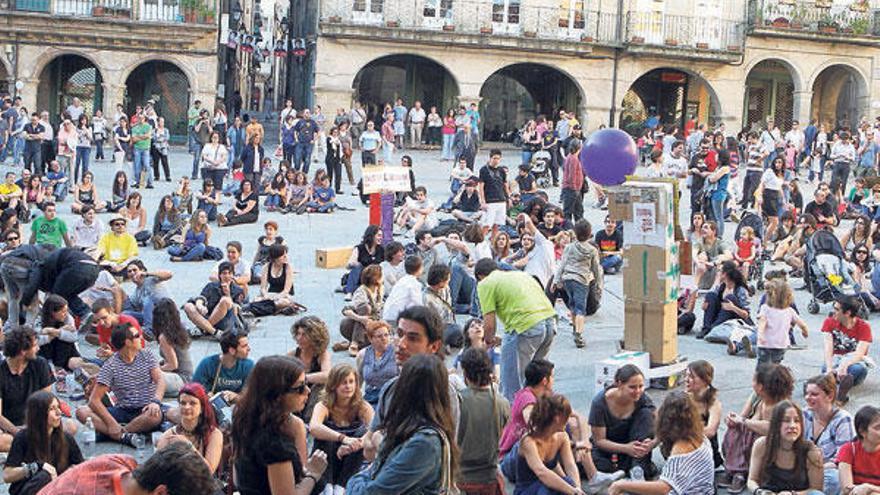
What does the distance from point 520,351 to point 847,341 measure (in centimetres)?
315

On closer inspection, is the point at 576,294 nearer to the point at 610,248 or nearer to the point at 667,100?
the point at 610,248

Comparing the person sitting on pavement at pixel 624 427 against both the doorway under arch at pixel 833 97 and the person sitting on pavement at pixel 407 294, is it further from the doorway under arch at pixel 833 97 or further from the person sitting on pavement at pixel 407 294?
the doorway under arch at pixel 833 97

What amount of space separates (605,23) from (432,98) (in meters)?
5.61

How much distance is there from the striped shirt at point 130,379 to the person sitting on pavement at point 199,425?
2.10 m

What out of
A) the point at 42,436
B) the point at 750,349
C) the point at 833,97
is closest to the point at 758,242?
the point at 750,349

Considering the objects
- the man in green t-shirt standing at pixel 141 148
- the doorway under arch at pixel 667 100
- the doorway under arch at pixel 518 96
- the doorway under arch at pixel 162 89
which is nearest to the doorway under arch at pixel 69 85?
the doorway under arch at pixel 162 89

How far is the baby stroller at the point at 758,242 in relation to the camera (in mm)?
17391

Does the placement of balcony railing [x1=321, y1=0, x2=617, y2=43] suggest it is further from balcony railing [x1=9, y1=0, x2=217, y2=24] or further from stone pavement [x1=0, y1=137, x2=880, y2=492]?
stone pavement [x1=0, y1=137, x2=880, y2=492]

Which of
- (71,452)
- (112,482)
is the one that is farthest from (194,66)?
(112,482)

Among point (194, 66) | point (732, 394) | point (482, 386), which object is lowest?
point (732, 394)

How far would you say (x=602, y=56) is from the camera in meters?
38.5

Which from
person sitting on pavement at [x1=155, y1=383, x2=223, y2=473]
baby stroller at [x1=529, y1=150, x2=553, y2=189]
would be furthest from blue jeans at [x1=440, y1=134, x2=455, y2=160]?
person sitting on pavement at [x1=155, y1=383, x2=223, y2=473]

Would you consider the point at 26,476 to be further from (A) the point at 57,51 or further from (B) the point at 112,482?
(A) the point at 57,51

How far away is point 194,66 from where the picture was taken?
36000mm
